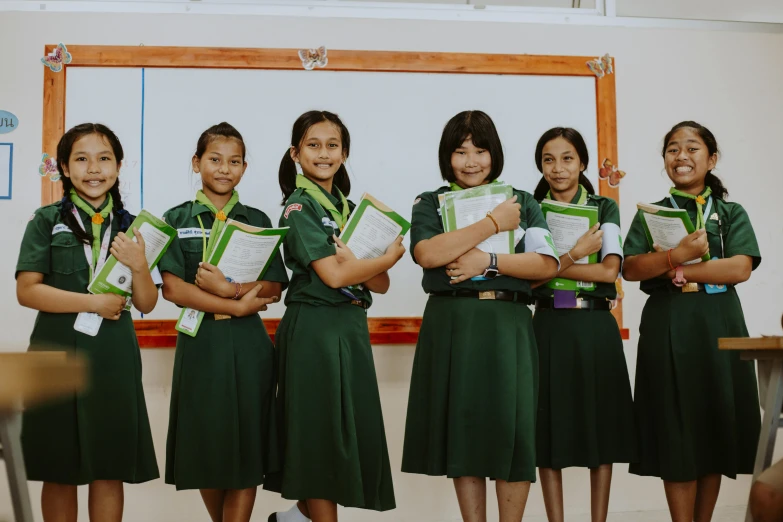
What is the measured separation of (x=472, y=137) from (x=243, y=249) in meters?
0.80

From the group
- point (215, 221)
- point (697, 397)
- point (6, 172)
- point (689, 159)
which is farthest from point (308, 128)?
point (6, 172)

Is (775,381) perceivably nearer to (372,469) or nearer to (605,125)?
(372,469)

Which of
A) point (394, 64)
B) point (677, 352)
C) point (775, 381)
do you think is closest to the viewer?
point (775, 381)

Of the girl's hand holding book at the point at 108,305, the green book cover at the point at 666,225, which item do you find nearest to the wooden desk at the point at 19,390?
the girl's hand holding book at the point at 108,305

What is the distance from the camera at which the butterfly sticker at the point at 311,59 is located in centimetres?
350

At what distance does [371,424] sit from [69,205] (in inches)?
45.7

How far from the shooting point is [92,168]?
7.83 ft

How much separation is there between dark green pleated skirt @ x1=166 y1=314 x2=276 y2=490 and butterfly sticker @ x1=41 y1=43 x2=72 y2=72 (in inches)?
66.6

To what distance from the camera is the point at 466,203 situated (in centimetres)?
234

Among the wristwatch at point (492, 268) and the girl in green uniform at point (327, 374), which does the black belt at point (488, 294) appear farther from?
the girl in green uniform at point (327, 374)

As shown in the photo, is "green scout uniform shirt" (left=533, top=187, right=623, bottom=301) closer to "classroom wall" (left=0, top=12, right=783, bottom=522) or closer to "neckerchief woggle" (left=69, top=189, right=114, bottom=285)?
"classroom wall" (left=0, top=12, right=783, bottom=522)

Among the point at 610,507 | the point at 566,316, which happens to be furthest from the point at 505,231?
the point at 610,507

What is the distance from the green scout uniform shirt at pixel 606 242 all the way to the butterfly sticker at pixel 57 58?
2.31m

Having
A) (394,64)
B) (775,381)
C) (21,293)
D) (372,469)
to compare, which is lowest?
(372,469)
